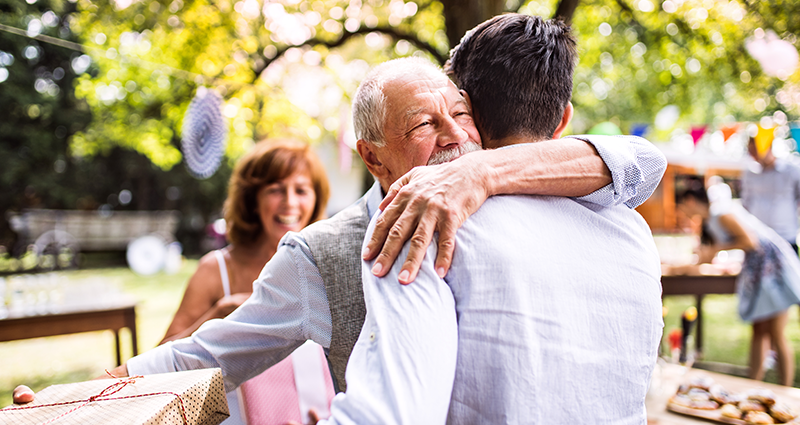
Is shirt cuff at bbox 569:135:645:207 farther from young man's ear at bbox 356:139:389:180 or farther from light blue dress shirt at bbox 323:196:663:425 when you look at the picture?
young man's ear at bbox 356:139:389:180

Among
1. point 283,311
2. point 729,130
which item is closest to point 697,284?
point 729,130

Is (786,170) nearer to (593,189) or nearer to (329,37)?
(593,189)

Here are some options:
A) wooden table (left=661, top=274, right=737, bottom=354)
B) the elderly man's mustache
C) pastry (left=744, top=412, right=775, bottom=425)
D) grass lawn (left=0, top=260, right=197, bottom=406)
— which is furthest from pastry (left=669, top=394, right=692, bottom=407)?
grass lawn (left=0, top=260, right=197, bottom=406)

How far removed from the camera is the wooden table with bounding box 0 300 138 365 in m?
3.78

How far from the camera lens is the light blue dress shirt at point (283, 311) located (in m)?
1.09

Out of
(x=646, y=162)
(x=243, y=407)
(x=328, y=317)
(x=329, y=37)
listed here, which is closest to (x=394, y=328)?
(x=328, y=317)

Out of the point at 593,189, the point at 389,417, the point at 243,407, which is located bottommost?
the point at 243,407

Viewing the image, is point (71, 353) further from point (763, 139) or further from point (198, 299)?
point (763, 139)

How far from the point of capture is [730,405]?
6.83ft

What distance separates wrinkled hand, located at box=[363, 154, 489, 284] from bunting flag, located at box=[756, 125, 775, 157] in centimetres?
533

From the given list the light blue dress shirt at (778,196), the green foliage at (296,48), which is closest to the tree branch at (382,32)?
the green foliage at (296,48)

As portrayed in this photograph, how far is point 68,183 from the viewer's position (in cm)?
1716

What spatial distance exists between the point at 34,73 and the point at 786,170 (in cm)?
2040

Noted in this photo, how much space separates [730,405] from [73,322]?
14.0ft
